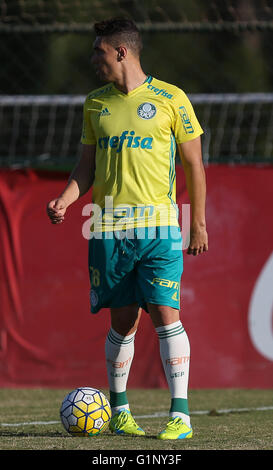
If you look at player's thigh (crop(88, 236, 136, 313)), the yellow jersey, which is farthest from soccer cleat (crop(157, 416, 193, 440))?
the yellow jersey

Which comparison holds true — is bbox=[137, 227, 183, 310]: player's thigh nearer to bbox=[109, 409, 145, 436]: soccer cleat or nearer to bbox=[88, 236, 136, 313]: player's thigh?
bbox=[88, 236, 136, 313]: player's thigh

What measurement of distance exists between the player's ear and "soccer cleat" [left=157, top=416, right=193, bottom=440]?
1967 mm

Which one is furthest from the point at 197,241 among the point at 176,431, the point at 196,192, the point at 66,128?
the point at 66,128

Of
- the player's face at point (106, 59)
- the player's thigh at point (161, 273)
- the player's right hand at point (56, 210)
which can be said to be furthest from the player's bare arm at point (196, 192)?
the player's right hand at point (56, 210)

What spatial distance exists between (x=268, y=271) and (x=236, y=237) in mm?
422

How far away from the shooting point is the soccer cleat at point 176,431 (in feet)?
16.6

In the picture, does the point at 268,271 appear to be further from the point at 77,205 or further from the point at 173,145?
the point at 173,145

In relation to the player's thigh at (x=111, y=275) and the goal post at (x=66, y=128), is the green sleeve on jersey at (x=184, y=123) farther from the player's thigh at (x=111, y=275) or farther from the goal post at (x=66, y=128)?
the goal post at (x=66, y=128)

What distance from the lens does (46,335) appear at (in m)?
8.74

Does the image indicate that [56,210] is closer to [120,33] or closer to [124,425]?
[120,33]

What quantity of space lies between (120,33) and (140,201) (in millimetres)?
932

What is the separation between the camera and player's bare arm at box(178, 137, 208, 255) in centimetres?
529
